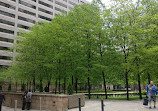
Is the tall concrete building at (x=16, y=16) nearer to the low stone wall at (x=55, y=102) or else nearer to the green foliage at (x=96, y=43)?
the green foliage at (x=96, y=43)

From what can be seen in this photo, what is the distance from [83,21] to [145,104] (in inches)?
591

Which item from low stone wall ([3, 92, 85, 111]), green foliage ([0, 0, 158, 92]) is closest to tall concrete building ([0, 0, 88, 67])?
green foliage ([0, 0, 158, 92])

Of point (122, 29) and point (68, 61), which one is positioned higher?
point (122, 29)

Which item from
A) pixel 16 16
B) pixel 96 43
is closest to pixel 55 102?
pixel 96 43

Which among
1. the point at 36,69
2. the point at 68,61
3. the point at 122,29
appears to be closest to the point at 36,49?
the point at 36,69

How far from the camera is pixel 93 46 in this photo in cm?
2192

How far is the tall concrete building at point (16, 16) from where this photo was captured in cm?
5022

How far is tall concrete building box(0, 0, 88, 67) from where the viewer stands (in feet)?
165

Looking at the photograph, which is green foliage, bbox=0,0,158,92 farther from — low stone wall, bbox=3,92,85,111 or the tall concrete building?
the tall concrete building

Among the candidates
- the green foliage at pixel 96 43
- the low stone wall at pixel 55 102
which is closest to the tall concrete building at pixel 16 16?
the green foliage at pixel 96 43

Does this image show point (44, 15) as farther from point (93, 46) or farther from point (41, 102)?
point (41, 102)

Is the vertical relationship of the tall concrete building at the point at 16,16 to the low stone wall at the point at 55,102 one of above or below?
above

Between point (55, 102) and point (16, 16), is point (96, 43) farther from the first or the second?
point (16, 16)

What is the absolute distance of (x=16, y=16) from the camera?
178ft
